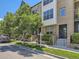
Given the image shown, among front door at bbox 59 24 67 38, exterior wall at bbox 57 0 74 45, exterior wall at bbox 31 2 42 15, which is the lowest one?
A: front door at bbox 59 24 67 38

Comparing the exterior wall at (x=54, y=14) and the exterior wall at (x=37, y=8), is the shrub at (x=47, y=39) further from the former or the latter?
the exterior wall at (x=37, y=8)

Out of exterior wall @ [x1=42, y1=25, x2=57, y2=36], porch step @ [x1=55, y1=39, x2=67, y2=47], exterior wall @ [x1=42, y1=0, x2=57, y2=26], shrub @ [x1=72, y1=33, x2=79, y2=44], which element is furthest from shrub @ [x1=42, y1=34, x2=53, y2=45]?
shrub @ [x1=72, y1=33, x2=79, y2=44]

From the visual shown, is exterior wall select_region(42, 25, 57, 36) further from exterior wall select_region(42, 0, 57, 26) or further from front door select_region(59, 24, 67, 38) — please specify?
front door select_region(59, 24, 67, 38)

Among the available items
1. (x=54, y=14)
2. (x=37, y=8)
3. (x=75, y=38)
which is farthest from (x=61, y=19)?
(x=37, y=8)

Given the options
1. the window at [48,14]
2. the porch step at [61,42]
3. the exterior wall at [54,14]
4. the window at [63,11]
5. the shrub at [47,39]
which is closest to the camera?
the porch step at [61,42]

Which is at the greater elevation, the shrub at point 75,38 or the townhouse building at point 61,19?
the townhouse building at point 61,19

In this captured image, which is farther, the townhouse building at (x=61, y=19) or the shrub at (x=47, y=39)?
the shrub at (x=47, y=39)

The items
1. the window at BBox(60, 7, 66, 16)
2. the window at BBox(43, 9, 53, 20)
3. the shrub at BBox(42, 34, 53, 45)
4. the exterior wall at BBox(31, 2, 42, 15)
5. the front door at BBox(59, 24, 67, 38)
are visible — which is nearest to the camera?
the window at BBox(60, 7, 66, 16)

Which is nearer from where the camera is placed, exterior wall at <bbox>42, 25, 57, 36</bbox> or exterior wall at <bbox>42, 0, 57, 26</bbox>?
exterior wall at <bbox>42, 0, 57, 26</bbox>

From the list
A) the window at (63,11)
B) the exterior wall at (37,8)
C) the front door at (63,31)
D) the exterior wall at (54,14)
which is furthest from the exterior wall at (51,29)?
the exterior wall at (37,8)

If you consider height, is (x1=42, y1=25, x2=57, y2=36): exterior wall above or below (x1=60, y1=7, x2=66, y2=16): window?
below

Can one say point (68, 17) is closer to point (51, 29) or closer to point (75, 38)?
point (75, 38)

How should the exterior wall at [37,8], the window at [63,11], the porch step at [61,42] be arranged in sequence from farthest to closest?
1. the exterior wall at [37,8]
2. the window at [63,11]
3. the porch step at [61,42]

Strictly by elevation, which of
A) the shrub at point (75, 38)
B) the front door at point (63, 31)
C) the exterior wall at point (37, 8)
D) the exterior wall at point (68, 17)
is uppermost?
the exterior wall at point (37, 8)
